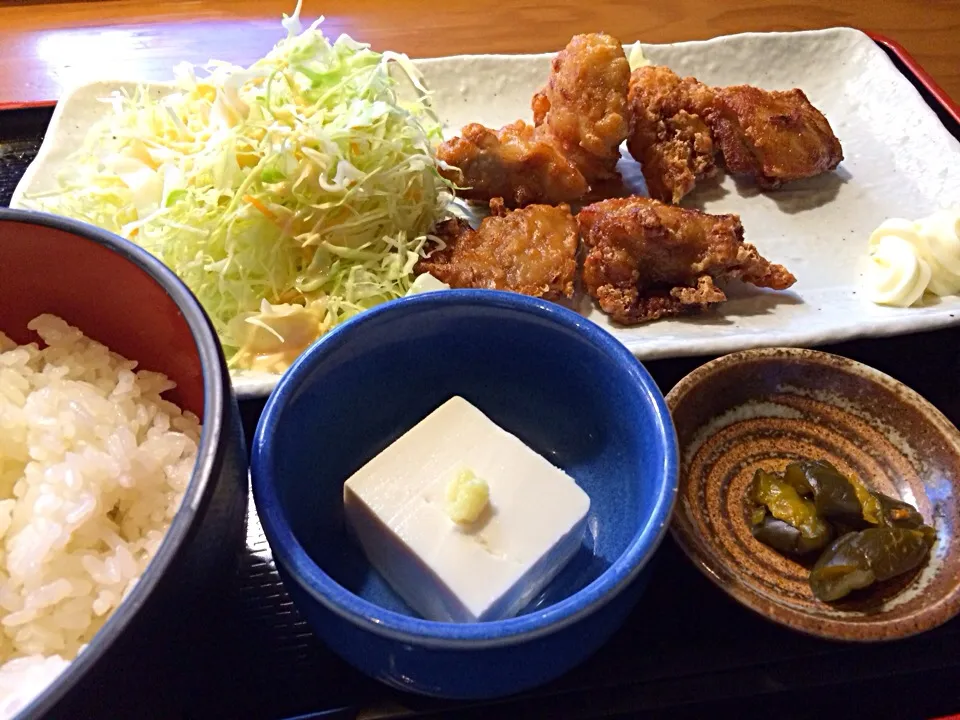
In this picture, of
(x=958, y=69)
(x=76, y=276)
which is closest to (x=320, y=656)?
(x=76, y=276)

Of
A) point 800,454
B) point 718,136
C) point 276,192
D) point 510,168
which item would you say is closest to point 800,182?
point 718,136

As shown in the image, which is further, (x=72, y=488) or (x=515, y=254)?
(x=515, y=254)

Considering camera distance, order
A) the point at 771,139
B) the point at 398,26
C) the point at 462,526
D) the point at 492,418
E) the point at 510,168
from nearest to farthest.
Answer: the point at 462,526
the point at 492,418
the point at 510,168
the point at 771,139
the point at 398,26

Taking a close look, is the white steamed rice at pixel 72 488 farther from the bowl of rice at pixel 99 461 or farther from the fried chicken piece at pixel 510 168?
the fried chicken piece at pixel 510 168

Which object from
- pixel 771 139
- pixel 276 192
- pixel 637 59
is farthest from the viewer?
pixel 637 59

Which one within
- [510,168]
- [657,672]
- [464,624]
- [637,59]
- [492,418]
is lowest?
[657,672]

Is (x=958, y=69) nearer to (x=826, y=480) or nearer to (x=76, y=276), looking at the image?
(x=826, y=480)

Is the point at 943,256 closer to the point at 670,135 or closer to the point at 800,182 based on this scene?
the point at 800,182
